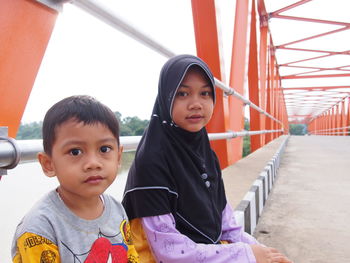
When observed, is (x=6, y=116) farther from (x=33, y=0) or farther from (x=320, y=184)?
(x=320, y=184)

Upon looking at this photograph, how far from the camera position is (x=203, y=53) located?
9.42 ft

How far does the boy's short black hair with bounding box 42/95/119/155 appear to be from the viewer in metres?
0.62

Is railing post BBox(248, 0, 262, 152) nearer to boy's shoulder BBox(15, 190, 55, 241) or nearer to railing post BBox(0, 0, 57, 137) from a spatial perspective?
railing post BBox(0, 0, 57, 137)

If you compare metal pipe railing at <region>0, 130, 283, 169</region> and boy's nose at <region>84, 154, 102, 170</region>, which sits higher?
metal pipe railing at <region>0, 130, 283, 169</region>

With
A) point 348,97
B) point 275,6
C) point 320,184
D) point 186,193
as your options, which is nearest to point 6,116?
point 186,193

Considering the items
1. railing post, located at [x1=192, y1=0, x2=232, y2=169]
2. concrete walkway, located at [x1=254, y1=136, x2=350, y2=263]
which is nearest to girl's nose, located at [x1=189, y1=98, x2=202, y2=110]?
concrete walkway, located at [x1=254, y1=136, x2=350, y2=263]

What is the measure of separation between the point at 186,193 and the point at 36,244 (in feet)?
1.62

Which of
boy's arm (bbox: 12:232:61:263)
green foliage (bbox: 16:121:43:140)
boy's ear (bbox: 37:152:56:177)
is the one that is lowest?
boy's arm (bbox: 12:232:61:263)

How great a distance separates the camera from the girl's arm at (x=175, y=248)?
2.83 feet

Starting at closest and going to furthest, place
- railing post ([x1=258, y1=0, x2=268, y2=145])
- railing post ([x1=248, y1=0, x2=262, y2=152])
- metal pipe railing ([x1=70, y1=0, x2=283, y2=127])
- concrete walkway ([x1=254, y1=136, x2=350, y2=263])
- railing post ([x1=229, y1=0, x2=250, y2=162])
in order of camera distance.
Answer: metal pipe railing ([x1=70, y1=0, x2=283, y2=127]) → concrete walkway ([x1=254, y1=136, x2=350, y2=263]) → railing post ([x1=229, y1=0, x2=250, y2=162]) → railing post ([x1=248, y1=0, x2=262, y2=152]) → railing post ([x1=258, y1=0, x2=268, y2=145])

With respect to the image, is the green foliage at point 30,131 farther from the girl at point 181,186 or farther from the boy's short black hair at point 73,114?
→ the girl at point 181,186

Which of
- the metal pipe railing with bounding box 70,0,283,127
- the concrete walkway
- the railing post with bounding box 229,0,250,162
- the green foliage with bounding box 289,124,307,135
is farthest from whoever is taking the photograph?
the green foliage with bounding box 289,124,307,135

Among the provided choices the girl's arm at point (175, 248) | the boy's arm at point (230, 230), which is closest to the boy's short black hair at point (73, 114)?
the girl's arm at point (175, 248)

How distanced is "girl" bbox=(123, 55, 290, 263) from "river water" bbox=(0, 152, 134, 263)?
26 cm
